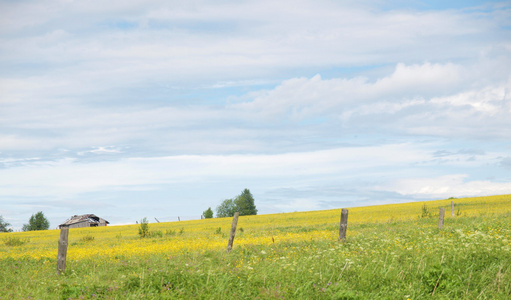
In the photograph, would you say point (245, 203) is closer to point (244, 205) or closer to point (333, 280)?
point (244, 205)

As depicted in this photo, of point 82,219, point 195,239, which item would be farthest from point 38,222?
point 195,239

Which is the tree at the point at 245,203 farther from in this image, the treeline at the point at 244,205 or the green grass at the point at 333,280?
the green grass at the point at 333,280

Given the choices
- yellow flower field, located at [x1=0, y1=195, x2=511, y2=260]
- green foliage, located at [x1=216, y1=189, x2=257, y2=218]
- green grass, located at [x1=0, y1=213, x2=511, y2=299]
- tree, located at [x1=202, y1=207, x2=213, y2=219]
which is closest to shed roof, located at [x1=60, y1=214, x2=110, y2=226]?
tree, located at [x1=202, y1=207, x2=213, y2=219]

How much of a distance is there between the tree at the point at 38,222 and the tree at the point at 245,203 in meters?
46.0

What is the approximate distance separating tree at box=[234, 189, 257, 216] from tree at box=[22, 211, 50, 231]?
1811 inches

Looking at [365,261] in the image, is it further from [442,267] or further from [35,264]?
[35,264]

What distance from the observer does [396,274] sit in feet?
33.8

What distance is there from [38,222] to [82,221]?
16.2m

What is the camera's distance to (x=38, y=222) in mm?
98312

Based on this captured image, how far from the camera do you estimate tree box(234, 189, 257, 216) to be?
10562cm

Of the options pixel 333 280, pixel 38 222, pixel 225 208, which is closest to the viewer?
pixel 333 280

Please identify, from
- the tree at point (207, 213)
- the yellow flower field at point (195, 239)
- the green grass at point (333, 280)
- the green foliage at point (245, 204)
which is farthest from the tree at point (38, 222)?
the green grass at point (333, 280)

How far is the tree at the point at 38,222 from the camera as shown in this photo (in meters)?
97.8

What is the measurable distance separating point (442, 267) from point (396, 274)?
1150 mm
